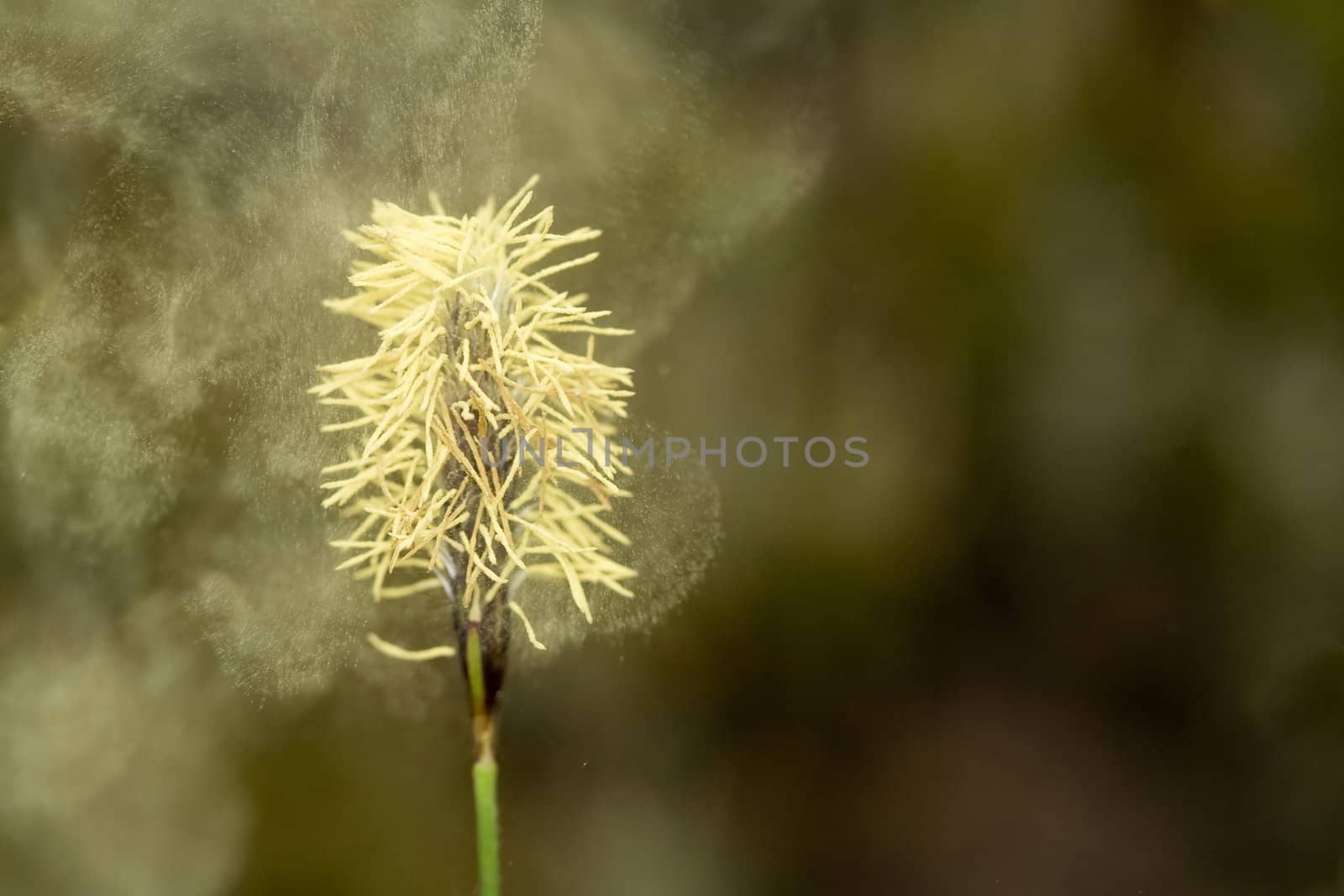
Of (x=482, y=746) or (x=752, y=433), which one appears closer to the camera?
(x=482, y=746)

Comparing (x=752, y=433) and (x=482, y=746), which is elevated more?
(x=752, y=433)

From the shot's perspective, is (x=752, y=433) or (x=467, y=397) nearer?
(x=467, y=397)

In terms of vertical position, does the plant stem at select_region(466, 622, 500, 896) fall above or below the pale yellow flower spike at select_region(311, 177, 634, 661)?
below

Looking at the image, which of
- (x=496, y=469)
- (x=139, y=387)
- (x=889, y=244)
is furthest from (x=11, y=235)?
(x=889, y=244)

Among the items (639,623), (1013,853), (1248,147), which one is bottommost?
(1013,853)

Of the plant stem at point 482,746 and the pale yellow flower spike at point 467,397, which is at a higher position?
the pale yellow flower spike at point 467,397

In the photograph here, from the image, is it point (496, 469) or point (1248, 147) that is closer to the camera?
point (496, 469)

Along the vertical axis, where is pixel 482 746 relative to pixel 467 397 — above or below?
below

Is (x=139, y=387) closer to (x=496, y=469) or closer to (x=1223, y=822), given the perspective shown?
(x=496, y=469)
